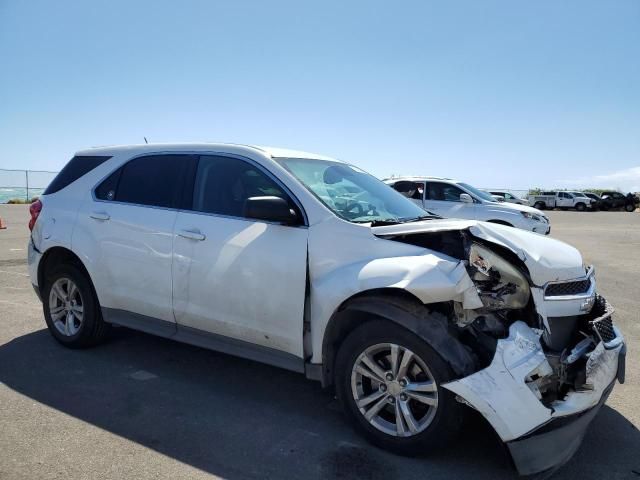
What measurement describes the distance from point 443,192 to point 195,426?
1103 cm

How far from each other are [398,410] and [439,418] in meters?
0.27

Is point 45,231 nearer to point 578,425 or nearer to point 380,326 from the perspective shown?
point 380,326

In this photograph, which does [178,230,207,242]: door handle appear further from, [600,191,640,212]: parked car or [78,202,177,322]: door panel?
[600,191,640,212]: parked car

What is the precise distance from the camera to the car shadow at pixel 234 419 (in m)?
2.92

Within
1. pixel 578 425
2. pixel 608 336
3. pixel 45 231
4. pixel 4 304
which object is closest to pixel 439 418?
pixel 578 425

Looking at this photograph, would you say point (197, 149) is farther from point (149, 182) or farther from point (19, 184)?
point (19, 184)

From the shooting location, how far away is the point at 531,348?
2699 millimetres

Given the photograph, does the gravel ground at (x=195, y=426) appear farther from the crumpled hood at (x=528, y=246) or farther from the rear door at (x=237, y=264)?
the crumpled hood at (x=528, y=246)

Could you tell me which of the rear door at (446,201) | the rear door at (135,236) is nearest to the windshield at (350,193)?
the rear door at (135,236)

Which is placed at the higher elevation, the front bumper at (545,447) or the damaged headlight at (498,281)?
the damaged headlight at (498,281)

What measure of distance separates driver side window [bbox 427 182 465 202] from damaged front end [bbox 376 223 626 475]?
10.2 m

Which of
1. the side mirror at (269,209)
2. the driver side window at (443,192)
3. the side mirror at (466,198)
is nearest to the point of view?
the side mirror at (269,209)

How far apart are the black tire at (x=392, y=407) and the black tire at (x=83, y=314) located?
2612 mm

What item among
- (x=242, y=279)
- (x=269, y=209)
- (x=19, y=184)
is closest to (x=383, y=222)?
(x=269, y=209)
